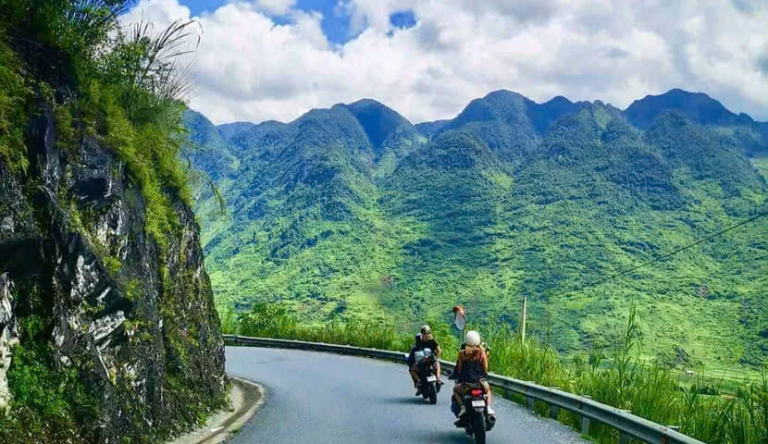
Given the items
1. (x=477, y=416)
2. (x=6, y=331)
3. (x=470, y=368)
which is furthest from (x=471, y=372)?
(x=6, y=331)

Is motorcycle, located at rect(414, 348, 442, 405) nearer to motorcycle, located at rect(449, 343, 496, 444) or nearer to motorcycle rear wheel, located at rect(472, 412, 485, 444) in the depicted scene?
motorcycle, located at rect(449, 343, 496, 444)

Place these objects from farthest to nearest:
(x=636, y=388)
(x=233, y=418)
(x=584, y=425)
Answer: (x=233, y=418) → (x=636, y=388) → (x=584, y=425)

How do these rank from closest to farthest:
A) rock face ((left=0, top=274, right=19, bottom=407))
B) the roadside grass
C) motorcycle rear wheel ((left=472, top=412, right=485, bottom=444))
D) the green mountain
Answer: rock face ((left=0, top=274, right=19, bottom=407)) → the roadside grass → motorcycle rear wheel ((left=472, top=412, right=485, bottom=444)) → the green mountain

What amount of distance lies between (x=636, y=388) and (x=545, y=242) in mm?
136931

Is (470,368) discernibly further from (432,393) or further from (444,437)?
(432,393)

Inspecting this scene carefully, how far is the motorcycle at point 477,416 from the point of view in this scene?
9.88 metres

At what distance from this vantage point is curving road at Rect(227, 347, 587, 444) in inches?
411

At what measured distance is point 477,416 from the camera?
9992 millimetres

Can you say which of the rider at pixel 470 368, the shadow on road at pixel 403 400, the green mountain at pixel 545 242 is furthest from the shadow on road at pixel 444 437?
the green mountain at pixel 545 242

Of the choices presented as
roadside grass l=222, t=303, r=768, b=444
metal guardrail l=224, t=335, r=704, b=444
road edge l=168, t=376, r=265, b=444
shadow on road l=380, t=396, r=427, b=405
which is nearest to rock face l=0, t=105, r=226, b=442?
road edge l=168, t=376, r=265, b=444

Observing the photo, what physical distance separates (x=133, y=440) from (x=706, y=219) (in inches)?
6119

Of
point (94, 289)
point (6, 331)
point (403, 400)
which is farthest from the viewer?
point (403, 400)

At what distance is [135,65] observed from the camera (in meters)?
12.3

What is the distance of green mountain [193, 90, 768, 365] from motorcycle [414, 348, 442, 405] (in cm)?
7240
